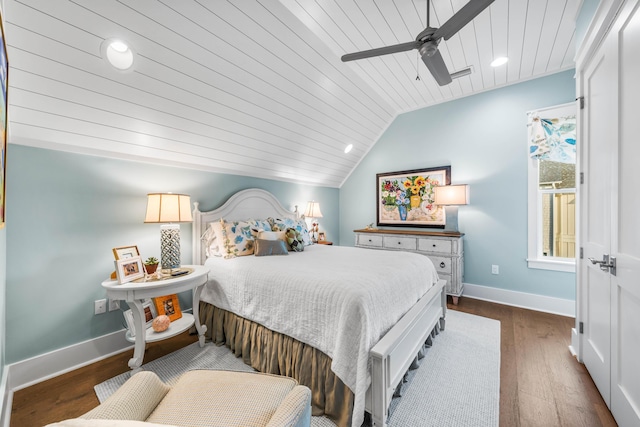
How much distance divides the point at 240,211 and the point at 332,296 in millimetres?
1980

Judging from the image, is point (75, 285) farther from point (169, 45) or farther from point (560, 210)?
point (560, 210)

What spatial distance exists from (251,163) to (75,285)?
2.02 m

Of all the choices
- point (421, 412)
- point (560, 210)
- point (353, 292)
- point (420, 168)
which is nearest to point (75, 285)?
point (353, 292)

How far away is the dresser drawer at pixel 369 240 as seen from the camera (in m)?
3.90

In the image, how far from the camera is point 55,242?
1.93 metres

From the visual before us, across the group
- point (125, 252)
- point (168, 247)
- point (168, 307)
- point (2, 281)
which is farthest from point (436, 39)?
point (2, 281)

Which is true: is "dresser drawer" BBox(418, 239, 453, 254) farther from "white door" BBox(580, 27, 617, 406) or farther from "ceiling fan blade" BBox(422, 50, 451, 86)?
"ceiling fan blade" BBox(422, 50, 451, 86)

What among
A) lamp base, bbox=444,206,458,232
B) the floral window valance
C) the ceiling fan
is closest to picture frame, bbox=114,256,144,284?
the ceiling fan

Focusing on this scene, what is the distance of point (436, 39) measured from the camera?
1.62 metres

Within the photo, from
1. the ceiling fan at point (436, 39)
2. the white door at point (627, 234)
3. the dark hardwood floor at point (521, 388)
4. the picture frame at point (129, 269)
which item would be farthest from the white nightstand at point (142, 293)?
the white door at point (627, 234)

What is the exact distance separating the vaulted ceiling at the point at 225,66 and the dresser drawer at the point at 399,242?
1.90m

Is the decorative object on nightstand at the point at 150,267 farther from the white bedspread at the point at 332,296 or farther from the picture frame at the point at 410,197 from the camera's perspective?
the picture frame at the point at 410,197

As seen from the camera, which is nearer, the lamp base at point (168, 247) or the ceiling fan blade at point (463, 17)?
the ceiling fan blade at point (463, 17)

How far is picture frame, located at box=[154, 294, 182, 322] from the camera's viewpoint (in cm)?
223
